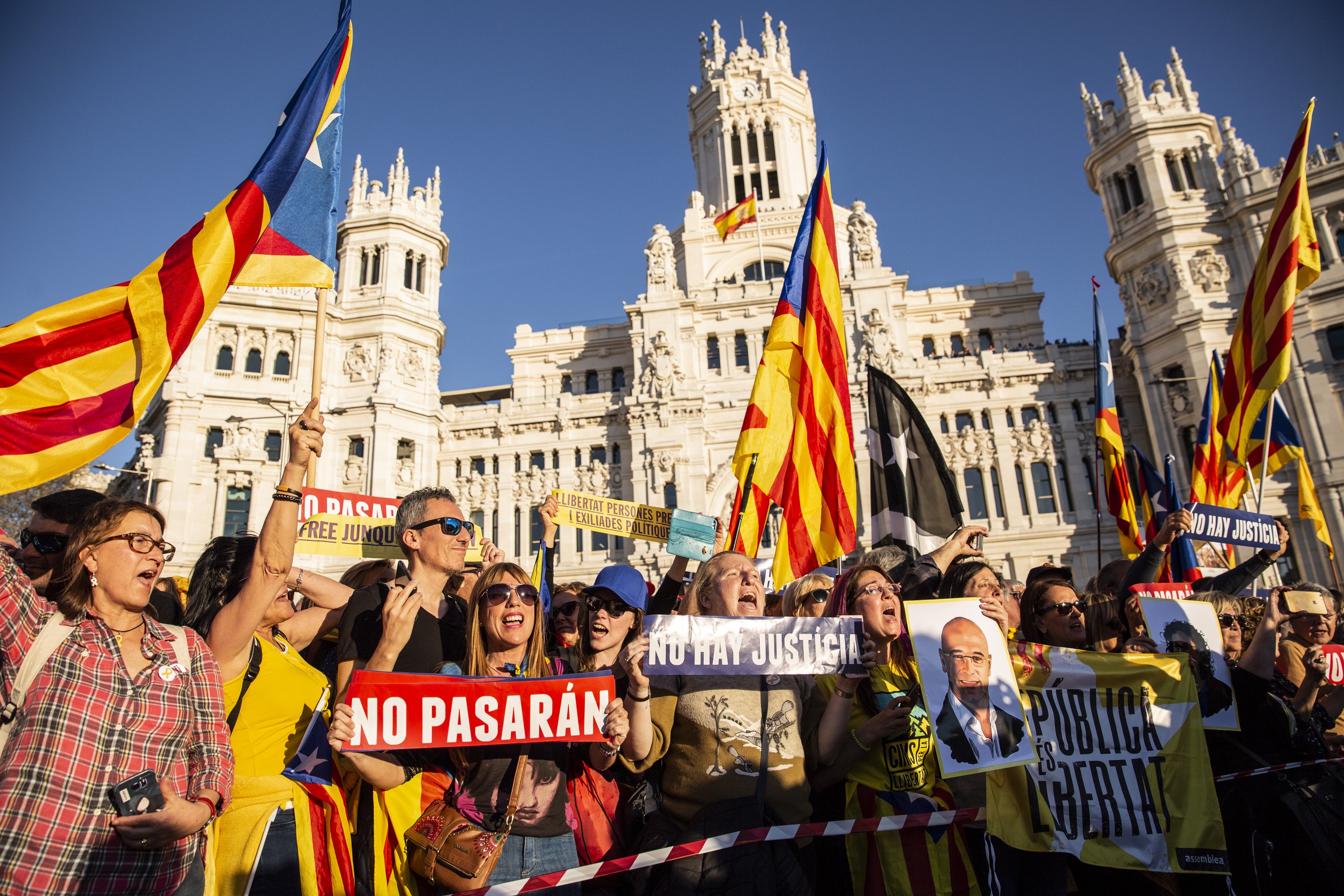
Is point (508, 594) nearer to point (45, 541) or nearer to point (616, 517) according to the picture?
point (45, 541)

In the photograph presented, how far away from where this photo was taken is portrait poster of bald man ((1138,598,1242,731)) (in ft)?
17.9

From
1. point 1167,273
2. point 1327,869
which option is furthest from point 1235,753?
point 1167,273

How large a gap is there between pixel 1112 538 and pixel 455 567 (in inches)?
1349

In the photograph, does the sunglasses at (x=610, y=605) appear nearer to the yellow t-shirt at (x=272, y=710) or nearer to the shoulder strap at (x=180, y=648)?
the yellow t-shirt at (x=272, y=710)

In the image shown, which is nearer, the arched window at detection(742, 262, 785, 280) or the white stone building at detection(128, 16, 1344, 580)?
the white stone building at detection(128, 16, 1344, 580)

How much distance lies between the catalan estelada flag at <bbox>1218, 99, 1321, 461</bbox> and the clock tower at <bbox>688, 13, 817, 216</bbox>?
118ft

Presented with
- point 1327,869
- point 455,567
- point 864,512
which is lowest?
point 1327,869

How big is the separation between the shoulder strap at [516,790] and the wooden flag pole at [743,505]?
11.4 feet

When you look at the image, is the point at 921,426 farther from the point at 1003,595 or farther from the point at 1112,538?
the point at 1112,538

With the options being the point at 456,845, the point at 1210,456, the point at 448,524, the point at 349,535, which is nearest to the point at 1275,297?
the point at 1210,456

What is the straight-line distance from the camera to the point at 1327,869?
4898 millimetres

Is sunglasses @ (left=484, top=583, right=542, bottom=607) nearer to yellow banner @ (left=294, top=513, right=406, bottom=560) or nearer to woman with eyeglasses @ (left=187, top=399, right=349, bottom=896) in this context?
woman with eyeglasses @ (left=187, top=399, right=349, bottom=896)

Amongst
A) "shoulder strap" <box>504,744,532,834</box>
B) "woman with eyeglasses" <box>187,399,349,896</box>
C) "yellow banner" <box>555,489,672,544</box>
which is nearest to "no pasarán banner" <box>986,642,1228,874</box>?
"shoulder strap" <box>504,744,532,834</box>

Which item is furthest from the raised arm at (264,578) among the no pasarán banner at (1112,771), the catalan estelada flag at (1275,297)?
the catalan estelada flag at (1275,297)
